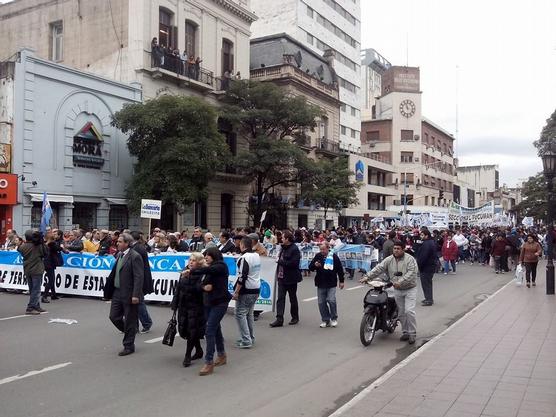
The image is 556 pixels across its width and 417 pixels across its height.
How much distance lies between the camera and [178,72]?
30.9 meters

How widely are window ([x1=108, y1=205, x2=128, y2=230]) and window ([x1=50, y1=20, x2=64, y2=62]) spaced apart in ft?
36.1

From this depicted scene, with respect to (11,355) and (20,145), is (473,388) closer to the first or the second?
(11,355)

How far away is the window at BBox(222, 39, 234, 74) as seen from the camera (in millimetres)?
35781

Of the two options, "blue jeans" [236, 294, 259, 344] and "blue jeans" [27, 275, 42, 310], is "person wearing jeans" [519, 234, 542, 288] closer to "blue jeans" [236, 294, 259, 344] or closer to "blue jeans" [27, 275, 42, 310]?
"blue jeans" [236, 294, 259, 344]


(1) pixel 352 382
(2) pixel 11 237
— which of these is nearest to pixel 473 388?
(1) pixel 352 382

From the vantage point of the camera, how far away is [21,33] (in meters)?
33.4

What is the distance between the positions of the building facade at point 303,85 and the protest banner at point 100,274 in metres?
23.7

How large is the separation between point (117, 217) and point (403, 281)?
21326 mm

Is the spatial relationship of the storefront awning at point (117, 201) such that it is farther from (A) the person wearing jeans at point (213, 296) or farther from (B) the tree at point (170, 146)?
(A) the person wearing jeans at point (213, 296)

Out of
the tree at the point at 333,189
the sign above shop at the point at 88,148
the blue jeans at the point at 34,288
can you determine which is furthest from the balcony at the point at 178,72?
the blue jeans at the point at 34,288

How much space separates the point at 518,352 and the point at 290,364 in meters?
3.30

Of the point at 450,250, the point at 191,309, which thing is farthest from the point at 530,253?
the point at 191,309

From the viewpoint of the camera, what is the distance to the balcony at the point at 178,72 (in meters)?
29.4

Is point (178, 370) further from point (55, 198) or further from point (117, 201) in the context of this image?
point (117, 201)
